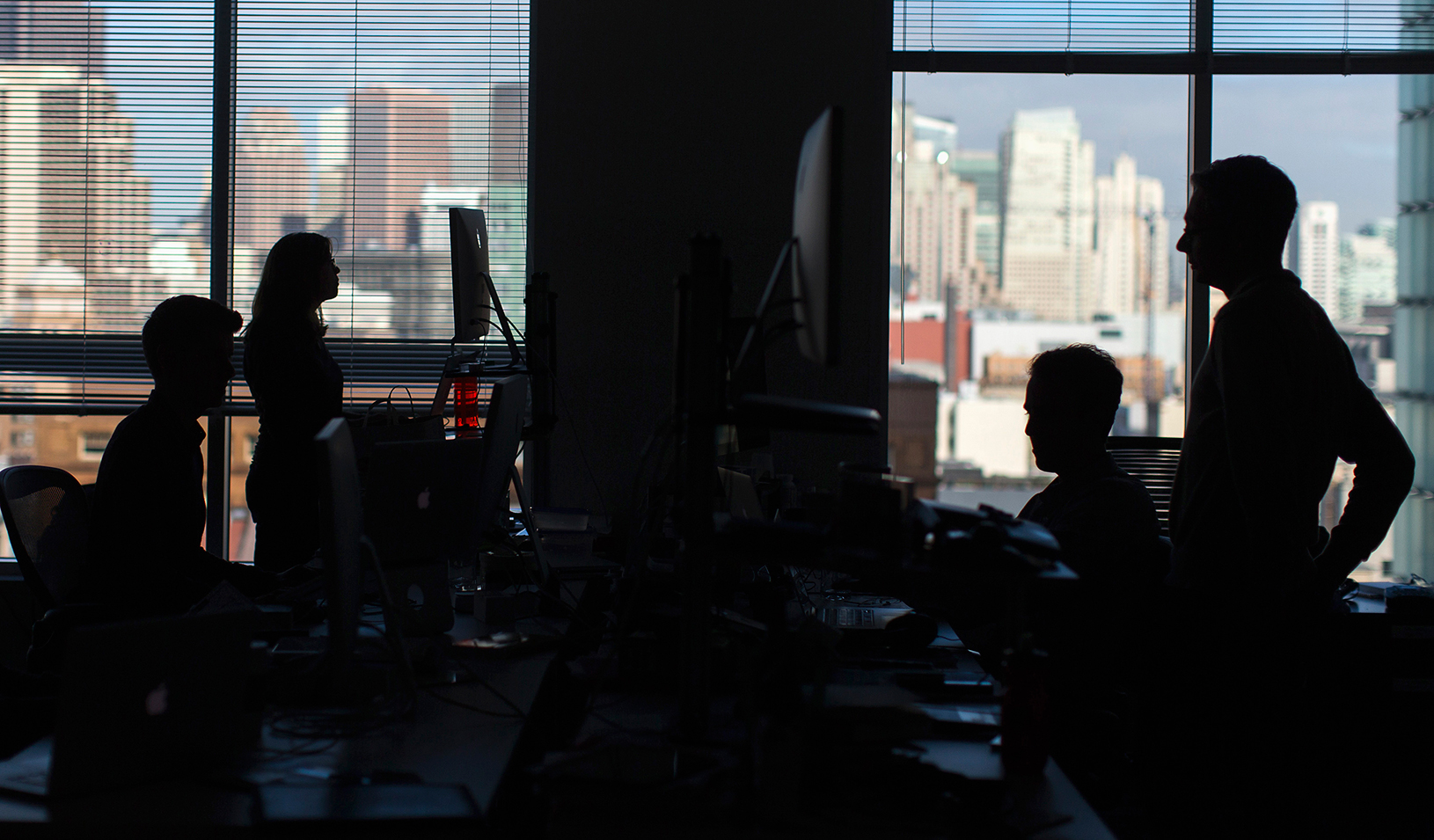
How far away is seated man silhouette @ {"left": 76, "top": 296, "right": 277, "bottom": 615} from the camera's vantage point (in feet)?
7.45

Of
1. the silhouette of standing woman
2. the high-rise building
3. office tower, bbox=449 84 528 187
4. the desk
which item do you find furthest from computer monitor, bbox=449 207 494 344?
the desk

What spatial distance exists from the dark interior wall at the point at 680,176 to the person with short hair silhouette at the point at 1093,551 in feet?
4.51

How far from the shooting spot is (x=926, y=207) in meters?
3.86

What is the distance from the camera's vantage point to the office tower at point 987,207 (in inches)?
157

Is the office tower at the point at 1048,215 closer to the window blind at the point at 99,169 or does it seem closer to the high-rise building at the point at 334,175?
the high-rise building at the point at 334,175

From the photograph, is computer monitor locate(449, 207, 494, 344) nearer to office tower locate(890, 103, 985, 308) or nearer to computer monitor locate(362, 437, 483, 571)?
computer monitor locate(362, 437, 483, 571)

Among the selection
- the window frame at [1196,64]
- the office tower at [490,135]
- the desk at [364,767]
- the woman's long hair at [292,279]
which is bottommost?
the desk at [364,767]

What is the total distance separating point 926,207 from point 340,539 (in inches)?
113

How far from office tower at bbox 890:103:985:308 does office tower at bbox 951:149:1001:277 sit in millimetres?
73

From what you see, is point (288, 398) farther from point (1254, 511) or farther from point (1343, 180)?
point (1343, 180)

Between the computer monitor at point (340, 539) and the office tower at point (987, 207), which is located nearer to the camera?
the computer monitor at point (340, 539)

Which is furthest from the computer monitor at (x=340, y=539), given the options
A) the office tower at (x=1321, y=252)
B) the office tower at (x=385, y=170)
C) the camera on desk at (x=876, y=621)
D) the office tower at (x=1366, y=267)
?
the office tower at (x=1366, y=267)

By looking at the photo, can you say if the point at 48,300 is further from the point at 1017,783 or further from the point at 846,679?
the point at 1017,783

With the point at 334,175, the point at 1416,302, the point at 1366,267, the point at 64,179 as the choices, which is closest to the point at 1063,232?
the point at 1366,267
